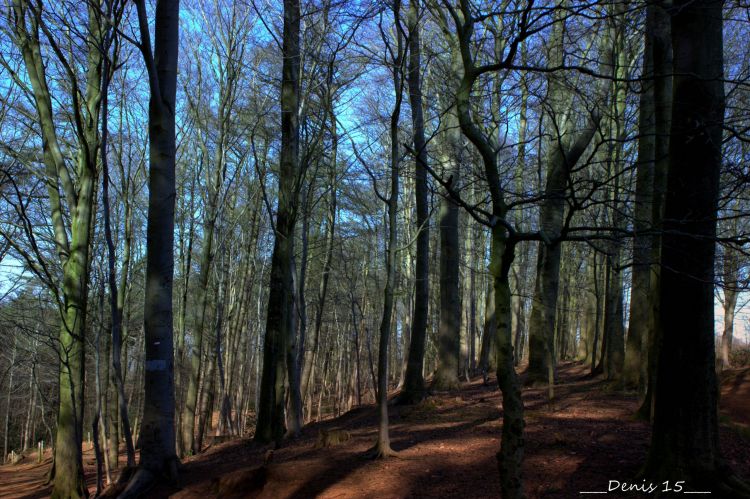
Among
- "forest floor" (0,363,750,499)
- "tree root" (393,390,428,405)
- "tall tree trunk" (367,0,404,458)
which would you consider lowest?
"tree root" (393,390,428,405)

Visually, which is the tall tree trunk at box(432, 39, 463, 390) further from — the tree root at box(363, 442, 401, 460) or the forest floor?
the tree root at box(363, 442, 401, 460)

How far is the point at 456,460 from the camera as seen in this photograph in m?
6.11

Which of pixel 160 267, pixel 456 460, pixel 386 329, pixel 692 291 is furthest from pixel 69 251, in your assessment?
pixel 692 291

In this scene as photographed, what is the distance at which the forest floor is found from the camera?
5289mm

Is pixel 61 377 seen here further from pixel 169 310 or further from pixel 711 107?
pixel 711 107

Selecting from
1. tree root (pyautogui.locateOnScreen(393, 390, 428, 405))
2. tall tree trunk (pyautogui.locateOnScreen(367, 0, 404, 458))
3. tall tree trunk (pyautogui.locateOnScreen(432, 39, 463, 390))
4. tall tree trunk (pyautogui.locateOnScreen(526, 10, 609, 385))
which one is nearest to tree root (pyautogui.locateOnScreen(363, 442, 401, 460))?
tall tree trunk (pyautogui.locateOnScreen(367, 0, 404, 458))

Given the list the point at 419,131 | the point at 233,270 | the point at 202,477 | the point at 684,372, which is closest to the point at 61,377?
the point at 202,477

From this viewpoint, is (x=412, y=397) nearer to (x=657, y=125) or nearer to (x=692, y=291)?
(x=657, y=125)

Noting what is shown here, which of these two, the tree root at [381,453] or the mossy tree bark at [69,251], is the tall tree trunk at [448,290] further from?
the mossy tree bark at [69,251]

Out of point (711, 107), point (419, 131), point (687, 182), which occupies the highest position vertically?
point (419, 131)

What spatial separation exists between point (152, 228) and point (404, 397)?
6141mm

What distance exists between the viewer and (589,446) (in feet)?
19.7

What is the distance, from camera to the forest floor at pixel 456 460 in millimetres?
5289

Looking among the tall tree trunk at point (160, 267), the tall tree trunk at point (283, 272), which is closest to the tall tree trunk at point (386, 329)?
the tall tree trunk at point (160, 267)
